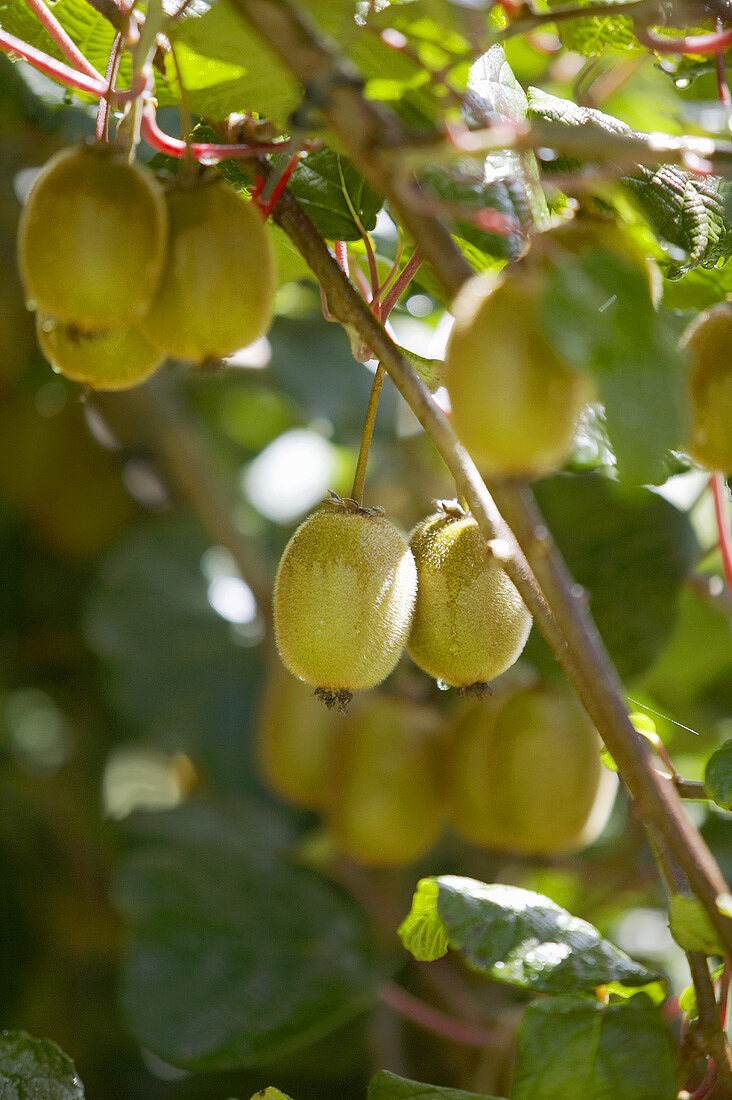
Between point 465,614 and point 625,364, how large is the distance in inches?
10.3

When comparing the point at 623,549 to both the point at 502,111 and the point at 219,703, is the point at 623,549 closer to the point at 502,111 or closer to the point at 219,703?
the point at 502,111

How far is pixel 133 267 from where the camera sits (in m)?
0.53

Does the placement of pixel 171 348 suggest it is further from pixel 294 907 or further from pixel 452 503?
pixel 294 907

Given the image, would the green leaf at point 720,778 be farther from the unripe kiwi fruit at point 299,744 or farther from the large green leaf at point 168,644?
the large green leaf at point 168,644

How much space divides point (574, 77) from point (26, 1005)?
1.43 metres

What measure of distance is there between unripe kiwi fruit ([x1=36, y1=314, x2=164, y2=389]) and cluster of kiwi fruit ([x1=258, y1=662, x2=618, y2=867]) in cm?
50

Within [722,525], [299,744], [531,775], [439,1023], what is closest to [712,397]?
[722,525]

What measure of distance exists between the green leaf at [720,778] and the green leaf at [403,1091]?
23 cm

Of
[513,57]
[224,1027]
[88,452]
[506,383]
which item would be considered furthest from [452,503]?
[88,452]

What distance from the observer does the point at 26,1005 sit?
153 centimetres

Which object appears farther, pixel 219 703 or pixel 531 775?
pixel 219 703

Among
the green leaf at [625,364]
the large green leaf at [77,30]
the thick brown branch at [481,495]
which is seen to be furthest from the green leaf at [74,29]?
the green leaf at [625,364]

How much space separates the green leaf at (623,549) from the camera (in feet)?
3.09

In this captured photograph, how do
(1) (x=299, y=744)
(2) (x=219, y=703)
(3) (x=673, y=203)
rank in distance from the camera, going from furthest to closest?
1. (2) (x=219, y=703)
2. (1) (x=299, y=744)
3. (3) (x=673, y=203)
